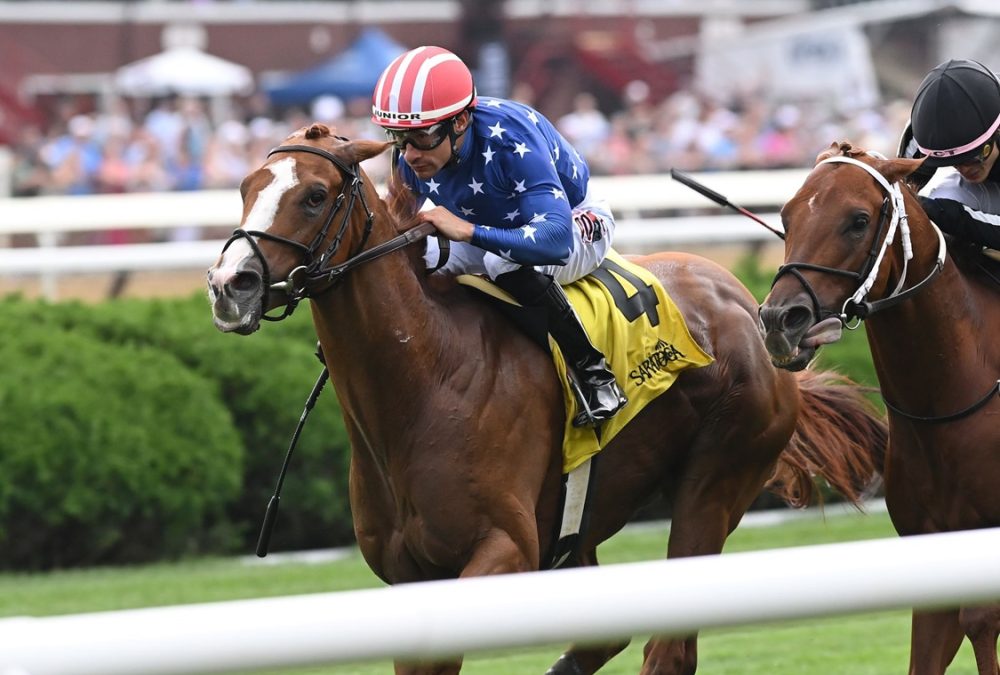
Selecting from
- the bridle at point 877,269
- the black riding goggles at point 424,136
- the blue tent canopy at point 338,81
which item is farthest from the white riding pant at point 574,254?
the blue tent canopy at point 338,81

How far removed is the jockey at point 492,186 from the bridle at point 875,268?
2.05 feet

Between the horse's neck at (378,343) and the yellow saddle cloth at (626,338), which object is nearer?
the horse's neck at (378,343)

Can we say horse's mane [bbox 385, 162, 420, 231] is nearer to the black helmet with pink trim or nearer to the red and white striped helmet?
the red and white striped helmet

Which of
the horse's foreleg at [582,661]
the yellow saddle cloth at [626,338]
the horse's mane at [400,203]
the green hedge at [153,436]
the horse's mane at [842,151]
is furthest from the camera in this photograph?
the green hedge at [153,436]

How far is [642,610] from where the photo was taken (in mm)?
1989

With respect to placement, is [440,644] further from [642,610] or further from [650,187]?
[650,187]

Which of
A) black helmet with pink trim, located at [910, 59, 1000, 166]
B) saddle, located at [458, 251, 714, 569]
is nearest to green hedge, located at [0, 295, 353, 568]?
saddle, located at [458, 251, 714, 569]

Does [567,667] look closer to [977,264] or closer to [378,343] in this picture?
[378,343]

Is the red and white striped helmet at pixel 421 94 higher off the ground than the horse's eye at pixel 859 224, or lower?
higher

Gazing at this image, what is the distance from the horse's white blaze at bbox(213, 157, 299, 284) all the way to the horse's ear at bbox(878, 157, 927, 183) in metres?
1.49

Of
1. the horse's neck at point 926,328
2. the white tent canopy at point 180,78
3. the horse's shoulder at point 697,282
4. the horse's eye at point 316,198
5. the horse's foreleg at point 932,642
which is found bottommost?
the white tent canopy at point 180,78

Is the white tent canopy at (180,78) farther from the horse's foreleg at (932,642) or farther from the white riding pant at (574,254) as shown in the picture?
the horse's foreleg at (932,642)

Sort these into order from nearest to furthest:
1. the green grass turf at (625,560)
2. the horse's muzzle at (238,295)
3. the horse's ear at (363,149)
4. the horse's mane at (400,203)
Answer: the horse's muzzle at (238,295)
the horse's ear at (363,149)
the horse's mane at (400,203)
the green grass turf at (625,560)

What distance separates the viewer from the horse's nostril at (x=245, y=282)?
3639 mm
